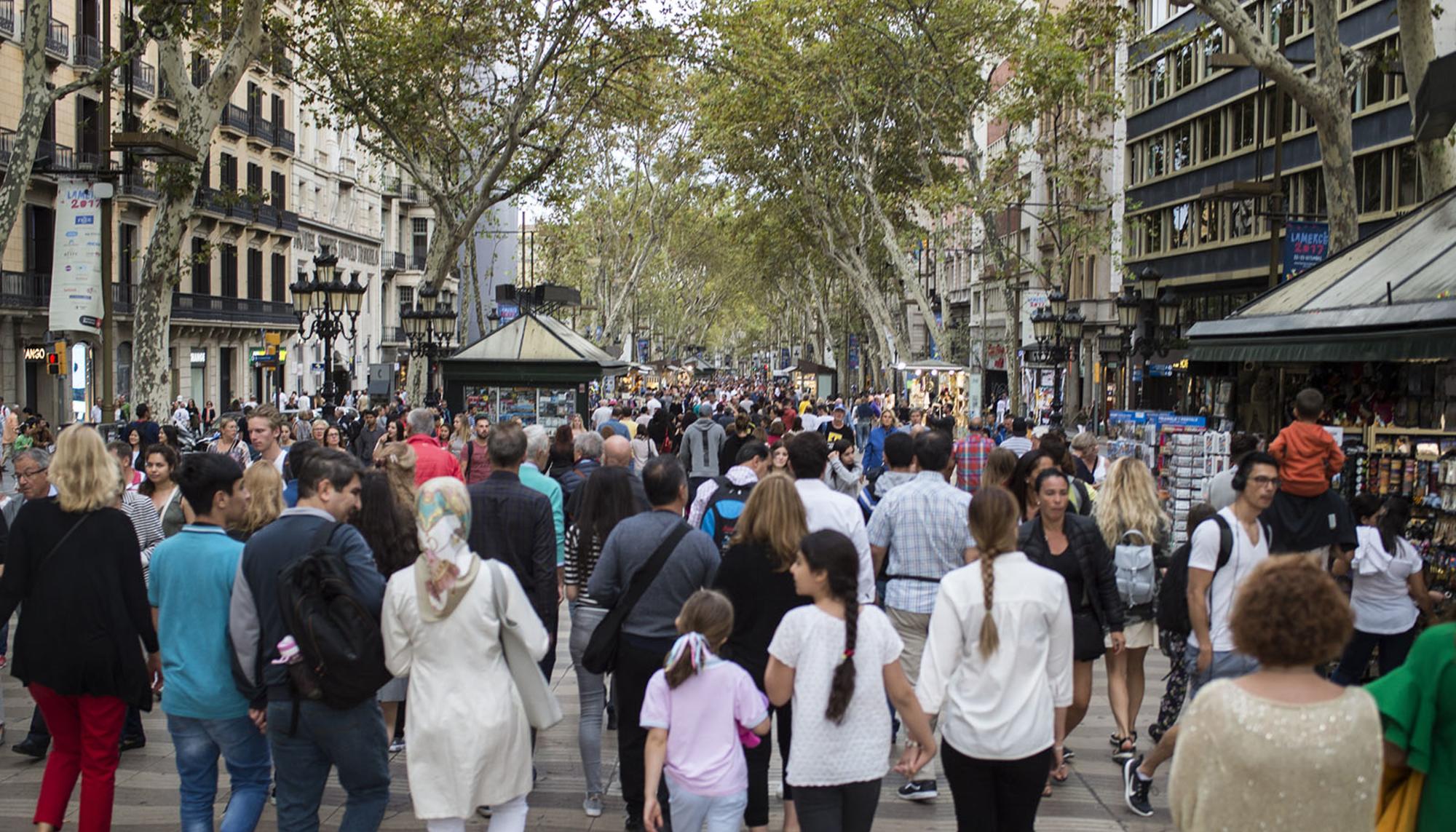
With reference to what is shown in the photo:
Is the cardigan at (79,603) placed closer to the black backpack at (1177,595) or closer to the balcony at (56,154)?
the black backpack at (1177,595)

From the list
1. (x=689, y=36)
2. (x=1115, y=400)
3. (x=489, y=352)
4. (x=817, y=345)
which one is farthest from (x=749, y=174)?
(x=817, y=345)

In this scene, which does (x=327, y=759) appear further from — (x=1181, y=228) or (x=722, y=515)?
(x=1181, y=228)

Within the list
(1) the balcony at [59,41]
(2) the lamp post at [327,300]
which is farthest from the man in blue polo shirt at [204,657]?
(1) the balcony at [59,41]

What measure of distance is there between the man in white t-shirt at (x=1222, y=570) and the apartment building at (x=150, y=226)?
15.7 metres

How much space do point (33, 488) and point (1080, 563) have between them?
5602 millimetres

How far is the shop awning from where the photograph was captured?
10742 mm

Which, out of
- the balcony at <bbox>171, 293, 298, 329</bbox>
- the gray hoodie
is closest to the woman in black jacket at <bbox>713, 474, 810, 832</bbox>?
the gray hoodie

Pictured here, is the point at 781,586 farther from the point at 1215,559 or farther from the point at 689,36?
the point at 689,36

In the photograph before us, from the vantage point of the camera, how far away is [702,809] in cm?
517

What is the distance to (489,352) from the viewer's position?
22.5 m

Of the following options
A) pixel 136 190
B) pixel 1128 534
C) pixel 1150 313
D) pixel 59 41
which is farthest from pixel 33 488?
pixel 136 190

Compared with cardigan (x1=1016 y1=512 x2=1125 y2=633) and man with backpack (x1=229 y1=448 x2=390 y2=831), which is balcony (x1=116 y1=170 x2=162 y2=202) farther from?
cardigan (x1=1016 y1=512 x2=1125 y2=633)

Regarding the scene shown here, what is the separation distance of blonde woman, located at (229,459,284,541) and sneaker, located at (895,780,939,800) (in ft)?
11.2

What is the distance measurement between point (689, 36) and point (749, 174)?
2029cm
